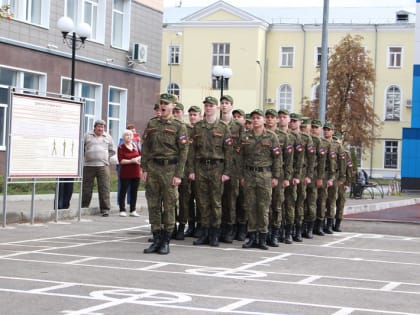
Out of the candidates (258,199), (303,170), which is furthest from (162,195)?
(303,170)

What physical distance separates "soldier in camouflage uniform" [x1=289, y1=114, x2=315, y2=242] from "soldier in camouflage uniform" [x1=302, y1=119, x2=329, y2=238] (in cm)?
32

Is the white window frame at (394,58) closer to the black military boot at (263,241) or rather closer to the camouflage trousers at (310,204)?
the camouflage trousers at (310,204)

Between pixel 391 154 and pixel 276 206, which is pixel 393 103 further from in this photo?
pixel 276 206

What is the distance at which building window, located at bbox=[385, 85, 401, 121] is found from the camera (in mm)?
70250

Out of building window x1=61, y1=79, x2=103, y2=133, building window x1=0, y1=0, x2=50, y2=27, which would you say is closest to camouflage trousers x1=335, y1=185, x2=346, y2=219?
building window x1=0, y1=0, x2=50, y2=27

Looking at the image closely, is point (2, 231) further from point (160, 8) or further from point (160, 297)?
point (160, 8)

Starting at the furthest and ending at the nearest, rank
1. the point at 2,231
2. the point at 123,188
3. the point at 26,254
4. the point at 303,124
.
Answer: the point at 123,188, the point at 303,124, the point at 2,231, the point at 26,254

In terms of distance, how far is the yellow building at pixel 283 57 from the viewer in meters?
69.6

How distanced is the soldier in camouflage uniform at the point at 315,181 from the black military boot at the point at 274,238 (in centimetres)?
188

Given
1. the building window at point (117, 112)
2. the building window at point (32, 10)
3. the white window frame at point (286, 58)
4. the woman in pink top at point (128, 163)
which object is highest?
the white window frame at point (286, 58)

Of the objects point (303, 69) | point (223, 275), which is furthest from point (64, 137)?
point (303, 69)

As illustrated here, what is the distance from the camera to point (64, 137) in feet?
57.6

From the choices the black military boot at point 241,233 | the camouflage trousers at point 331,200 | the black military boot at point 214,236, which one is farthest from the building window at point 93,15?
the black military boot at point 214,236

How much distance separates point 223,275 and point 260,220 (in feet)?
11.1
